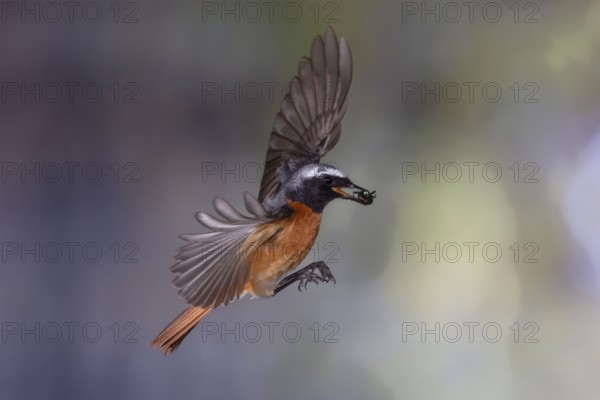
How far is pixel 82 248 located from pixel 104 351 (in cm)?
19

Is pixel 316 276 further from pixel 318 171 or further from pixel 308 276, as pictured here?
pixel 318 171

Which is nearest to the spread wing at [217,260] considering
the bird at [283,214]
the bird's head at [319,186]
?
the bird at [283,214]

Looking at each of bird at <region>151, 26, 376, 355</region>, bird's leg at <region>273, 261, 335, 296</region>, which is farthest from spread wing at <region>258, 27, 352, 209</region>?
bird's leg at <region>273, 261, 335, 296</region>

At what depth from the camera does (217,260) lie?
1142mm

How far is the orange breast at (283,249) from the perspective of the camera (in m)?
1.21

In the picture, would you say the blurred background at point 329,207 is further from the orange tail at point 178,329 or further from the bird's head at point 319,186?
the bird's head at point 319,186

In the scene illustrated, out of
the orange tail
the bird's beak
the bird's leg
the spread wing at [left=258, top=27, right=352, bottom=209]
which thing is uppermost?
the spread wing at [left=258, top=27, right=352, bottom=209]

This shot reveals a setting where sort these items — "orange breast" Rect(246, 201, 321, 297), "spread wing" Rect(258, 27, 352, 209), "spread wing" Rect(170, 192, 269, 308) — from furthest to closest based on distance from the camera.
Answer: "spread wing" Rect(258, 27, 352, 209), "orange breast" Rect(246, 201, 321, 297), "spread wing" Rect(170, 192, 269, 308)

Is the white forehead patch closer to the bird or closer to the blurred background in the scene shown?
the bird

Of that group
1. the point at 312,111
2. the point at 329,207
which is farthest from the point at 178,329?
the point at 312,111

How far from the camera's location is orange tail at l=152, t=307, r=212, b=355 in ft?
4.11

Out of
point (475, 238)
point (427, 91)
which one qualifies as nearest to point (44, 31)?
point (427, 91)

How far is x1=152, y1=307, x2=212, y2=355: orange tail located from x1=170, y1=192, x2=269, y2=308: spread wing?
0.07 metres

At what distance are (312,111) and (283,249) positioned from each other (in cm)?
25
